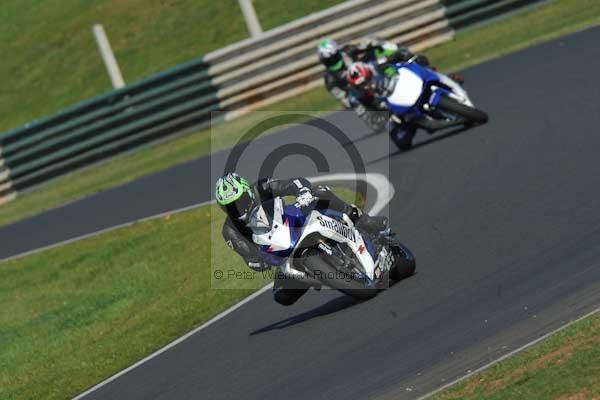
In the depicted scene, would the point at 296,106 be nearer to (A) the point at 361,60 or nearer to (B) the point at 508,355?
(A) the point at 361,60

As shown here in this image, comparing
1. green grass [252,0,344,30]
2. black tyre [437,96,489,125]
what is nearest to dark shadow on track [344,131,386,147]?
black tyre [437,96,489,125]

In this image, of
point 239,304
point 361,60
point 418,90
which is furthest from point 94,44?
point 239,304

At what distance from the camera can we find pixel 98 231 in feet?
52.7

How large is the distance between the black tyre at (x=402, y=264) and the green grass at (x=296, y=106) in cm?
851

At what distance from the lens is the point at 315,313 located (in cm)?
984

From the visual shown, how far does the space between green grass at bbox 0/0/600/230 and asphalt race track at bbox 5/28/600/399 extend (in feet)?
11.0

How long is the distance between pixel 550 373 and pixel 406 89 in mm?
8222

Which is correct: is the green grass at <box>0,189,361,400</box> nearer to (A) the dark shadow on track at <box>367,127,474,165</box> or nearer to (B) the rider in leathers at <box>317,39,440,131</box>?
(A) the dark shadow on track at <box>367,127,474,165</box>

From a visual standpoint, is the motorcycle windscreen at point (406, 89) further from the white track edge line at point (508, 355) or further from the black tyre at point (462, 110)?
the white track edge line at point (508, 355)

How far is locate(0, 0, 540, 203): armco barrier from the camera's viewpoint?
1967 cm

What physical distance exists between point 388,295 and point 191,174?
840cm

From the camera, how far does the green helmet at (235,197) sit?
8969 mm

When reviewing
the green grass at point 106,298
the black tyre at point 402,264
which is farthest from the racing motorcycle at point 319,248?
the green grass at point 106,298

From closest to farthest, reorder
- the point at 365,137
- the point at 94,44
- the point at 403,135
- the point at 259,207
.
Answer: the point at 259,207 < the point at 403,135 < the point at 365,137 < the point at 94,44
